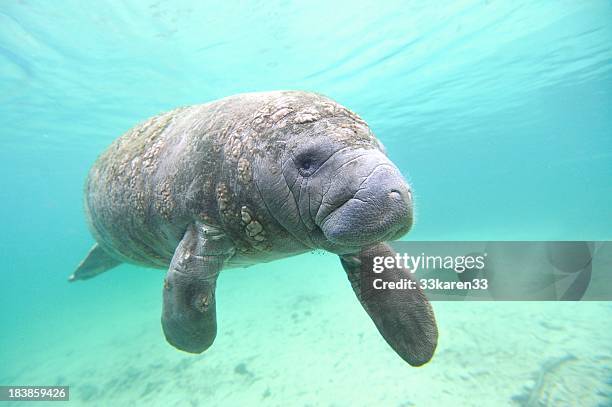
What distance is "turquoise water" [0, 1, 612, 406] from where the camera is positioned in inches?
294

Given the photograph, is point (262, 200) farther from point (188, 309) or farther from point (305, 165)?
point (188, 309)

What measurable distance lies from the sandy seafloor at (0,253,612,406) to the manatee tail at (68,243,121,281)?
369cm

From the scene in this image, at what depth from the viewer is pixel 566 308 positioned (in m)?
10.3

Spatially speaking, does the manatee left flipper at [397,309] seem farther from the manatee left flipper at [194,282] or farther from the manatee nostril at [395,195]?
the manatee nostril at [395,195]

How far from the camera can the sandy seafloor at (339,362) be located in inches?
259

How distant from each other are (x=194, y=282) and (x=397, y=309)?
1.67m

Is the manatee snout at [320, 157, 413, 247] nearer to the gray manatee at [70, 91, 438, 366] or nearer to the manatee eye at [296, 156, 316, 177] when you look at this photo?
the gray manatee at [70, 91, 438, 366]

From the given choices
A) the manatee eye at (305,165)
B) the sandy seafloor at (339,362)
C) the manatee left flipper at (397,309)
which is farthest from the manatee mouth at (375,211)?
the sandy seafloor at (339,362)

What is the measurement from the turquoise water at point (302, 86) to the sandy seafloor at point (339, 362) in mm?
50

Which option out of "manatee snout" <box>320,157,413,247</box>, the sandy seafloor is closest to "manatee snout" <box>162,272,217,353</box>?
"manatee snout" <box>320,157,413,247</box>

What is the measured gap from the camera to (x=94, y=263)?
630 centimetres

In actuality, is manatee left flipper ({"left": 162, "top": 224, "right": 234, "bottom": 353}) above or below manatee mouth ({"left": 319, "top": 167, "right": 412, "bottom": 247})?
below

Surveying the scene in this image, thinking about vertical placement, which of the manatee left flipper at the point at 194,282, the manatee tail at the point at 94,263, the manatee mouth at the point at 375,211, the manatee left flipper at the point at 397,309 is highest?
the manatee mouth at the point at 375,211

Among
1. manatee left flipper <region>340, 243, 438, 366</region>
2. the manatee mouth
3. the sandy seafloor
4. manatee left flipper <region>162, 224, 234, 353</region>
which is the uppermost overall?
the manatee mouth
